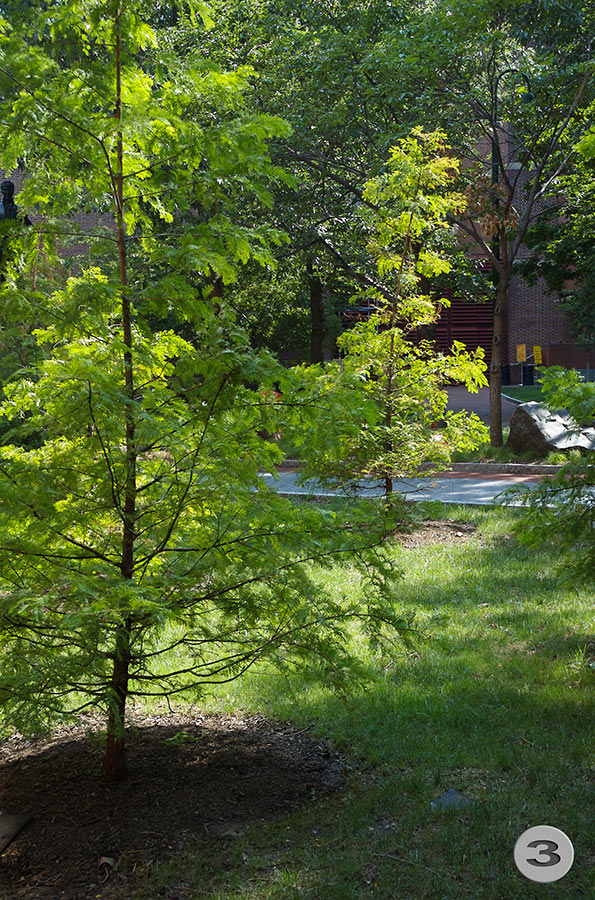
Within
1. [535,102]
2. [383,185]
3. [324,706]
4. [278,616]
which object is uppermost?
[535,102]

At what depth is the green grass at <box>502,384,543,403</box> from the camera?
30686 mm

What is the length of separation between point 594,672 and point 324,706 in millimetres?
1791

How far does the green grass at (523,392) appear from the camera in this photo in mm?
30686

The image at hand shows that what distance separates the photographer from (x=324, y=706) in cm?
554

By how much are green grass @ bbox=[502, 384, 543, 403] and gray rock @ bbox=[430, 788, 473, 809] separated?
26059 millimetres

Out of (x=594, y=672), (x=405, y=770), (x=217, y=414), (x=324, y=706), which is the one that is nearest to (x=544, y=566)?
(x=594, y=672)

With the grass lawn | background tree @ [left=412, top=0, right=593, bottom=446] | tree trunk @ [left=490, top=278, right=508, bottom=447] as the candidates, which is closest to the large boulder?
tree trunk @ [left=490, top=278, right=508, bottom=447]

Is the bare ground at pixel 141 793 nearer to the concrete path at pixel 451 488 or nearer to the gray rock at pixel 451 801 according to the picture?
the gray rock at pixel 451 801

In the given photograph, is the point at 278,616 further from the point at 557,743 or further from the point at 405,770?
the point at 557,743

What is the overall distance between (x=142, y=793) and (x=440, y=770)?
1507 mm

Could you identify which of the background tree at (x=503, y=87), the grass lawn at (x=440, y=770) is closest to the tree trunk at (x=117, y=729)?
the grass lawn at (x=440, y=770)

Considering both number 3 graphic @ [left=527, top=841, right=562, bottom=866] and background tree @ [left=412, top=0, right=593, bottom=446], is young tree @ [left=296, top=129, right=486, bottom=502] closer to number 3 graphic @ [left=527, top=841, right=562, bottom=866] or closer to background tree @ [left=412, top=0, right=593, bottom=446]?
number 3 graphic @ [left=527, top=841, right=562, bottom=866]

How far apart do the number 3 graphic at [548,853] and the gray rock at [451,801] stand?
16.3 inches

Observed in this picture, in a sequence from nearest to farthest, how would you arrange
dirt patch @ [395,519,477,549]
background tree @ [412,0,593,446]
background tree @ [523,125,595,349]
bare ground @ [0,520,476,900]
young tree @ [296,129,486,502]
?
bare ground @ [0,520,476,900] < young tree @ [296,129,486,502] < dirt patch @ [395,519,477,549] < background tree @ [412,0,593,446] < background tree @ [523,125,595,349]
